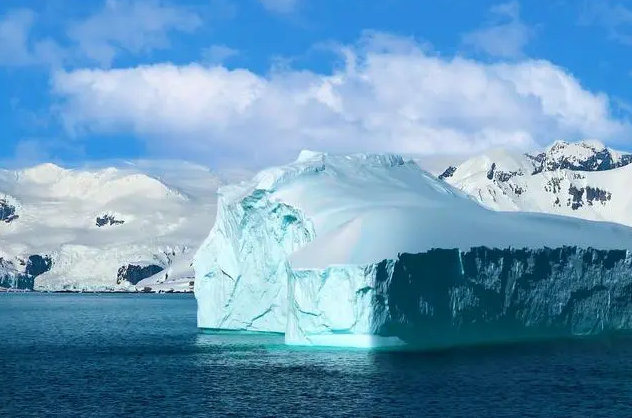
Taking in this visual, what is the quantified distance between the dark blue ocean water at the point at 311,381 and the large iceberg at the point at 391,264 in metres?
1.56

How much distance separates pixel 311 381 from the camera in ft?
120

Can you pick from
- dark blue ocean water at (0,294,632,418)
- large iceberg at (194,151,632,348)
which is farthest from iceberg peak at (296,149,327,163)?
dark blue ocean water at (0,294,632,418)

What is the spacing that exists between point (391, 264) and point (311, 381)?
378 inches

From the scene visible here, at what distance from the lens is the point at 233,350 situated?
49.4 meters

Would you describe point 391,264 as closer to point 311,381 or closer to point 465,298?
point 465,298

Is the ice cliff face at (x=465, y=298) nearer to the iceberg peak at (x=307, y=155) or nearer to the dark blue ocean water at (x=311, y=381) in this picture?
the dark blue ocean water at (x=311, y=381)

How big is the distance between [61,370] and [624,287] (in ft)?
105

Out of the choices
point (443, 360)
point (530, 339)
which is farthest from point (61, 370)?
point (530, 339)

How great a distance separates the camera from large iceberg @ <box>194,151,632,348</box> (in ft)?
148

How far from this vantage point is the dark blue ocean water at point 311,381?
31.4 m

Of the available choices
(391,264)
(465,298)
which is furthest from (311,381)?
(465,298)

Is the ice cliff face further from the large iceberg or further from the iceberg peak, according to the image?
the iceberg peak

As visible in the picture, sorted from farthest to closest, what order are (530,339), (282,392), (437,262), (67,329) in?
(67,329) < (530,339) < (437,262) < (282,392)

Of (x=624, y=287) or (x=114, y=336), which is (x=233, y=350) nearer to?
(x=114, y=336)
